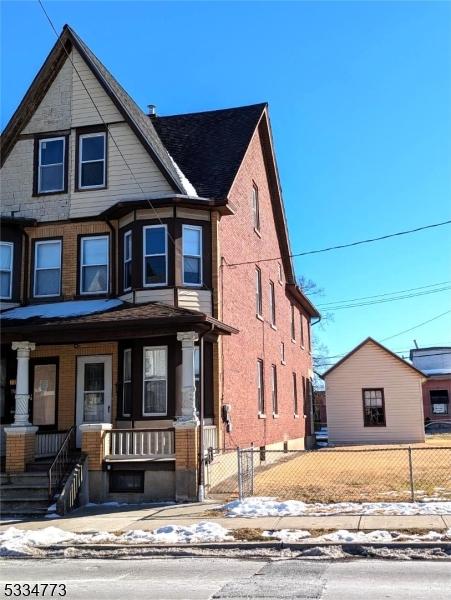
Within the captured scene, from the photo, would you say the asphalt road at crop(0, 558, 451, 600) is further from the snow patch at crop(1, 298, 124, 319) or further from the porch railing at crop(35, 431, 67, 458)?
the snow patch at crop(1, 298, 124, 319)

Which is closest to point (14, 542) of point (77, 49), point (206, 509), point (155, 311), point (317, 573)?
point (206, 509)

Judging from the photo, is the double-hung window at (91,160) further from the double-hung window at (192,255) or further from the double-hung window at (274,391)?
the double-hung window at (274,391)

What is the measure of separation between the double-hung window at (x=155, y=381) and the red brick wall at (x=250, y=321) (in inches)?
70.1

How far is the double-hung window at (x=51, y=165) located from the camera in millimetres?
19266

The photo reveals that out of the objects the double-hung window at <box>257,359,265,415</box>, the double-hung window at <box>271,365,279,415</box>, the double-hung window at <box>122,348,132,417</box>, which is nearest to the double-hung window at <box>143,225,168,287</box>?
the double-hung window at <box>122,348,132,417</box>

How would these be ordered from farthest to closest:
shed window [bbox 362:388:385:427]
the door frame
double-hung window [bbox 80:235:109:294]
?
shed window [bbox 362:388:385:427], double-hung window [bbox 80:235:109:294], the door frame

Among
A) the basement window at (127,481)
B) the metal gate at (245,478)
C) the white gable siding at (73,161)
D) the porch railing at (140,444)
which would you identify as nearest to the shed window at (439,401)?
the metal gate at (245,478)

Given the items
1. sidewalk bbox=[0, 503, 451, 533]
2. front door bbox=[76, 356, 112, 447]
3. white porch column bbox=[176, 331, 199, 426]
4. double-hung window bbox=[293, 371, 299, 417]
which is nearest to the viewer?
sidewalk bbox=[0, 503, 451, 533]

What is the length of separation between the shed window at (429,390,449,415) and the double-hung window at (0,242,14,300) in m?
38.1

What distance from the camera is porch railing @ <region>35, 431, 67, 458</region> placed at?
1637 centimetres

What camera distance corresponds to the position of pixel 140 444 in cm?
1483

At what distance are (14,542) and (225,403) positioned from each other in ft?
25.9

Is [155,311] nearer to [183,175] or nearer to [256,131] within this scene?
[183,175]

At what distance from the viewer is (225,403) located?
17422mm
